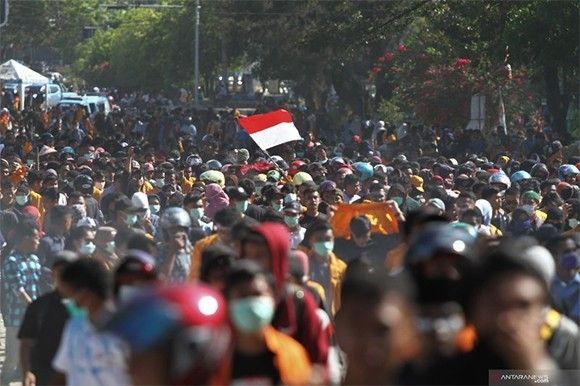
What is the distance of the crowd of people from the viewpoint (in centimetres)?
462

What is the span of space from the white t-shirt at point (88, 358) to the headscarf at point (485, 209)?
27.6 feet

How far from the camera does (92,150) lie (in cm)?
2839

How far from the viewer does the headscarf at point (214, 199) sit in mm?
16734

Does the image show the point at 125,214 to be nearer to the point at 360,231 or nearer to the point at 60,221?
the point at 60,221

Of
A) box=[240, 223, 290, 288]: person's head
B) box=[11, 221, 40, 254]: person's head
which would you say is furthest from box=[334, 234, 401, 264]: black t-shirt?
box=[240, 223, 290, 288]: person's head

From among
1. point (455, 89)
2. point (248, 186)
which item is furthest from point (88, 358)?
point (455, 89)

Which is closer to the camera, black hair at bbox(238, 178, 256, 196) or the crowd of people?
the crowd of people

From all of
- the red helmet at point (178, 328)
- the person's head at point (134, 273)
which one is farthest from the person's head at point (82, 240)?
the red helmet at point (178, 328)

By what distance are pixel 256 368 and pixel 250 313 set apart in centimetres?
A: 19

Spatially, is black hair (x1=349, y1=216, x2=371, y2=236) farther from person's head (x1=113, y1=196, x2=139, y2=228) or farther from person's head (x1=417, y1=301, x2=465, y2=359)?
→ person's head (x1=417, y1=301, x2=465, y2=359)

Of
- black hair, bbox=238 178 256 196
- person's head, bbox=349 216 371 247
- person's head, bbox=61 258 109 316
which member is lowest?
black hair, bbox=238 178 256 196

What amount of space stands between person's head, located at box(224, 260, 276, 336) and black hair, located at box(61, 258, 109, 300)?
1127 mm

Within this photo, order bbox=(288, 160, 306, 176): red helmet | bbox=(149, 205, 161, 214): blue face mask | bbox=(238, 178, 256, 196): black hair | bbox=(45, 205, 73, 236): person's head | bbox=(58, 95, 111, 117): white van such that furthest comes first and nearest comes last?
bbox=(58, 95, 111, 117): white van
bbox=(288, 160, 306, 176): red helmet
bbox=(238, 178, 256, 196): black hair
bbox=(149, 205, 161, 214): blue face mask
bbox=(45, 205, 73, 236): person's head

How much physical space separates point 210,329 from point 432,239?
2.32 metres
